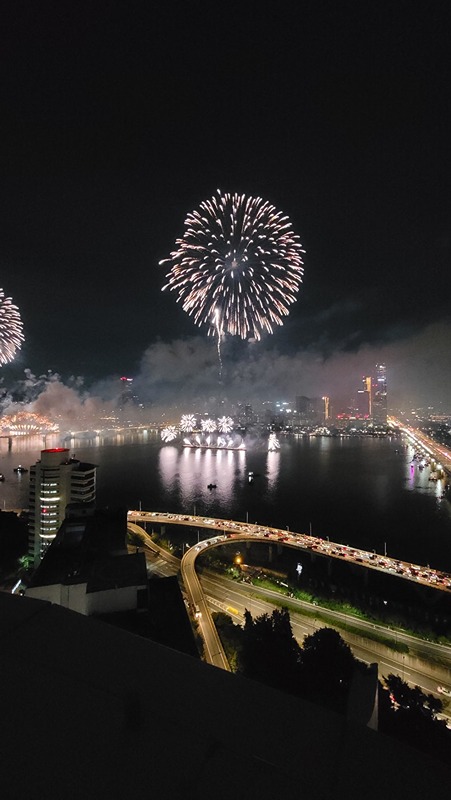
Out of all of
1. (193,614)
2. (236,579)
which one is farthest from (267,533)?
(193,614)

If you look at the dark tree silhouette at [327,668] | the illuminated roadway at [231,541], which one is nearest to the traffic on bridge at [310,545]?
the illuminated roadway at [231,541]

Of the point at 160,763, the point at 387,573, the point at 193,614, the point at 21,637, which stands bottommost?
the point at 387,573

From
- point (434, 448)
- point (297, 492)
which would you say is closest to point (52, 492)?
point (297, 492)

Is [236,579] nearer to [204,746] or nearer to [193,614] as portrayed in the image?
[193,614]

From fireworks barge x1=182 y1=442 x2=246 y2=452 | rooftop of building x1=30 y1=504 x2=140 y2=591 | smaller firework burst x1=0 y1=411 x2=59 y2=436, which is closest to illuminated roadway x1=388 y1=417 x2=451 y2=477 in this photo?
fireworks barge x1=182 y1=442 x2=246 y2=452

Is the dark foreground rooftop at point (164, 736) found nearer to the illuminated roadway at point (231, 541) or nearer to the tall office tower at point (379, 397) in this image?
the illuminated roadway at point (231, 541)

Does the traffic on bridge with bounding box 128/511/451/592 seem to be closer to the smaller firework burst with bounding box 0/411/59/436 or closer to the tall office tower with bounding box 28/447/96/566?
the tall office tower with bounding box 28/447/96/566

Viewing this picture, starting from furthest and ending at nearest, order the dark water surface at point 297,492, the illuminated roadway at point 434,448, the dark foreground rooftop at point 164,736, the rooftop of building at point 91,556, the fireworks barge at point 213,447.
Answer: the fireworks barge at point 213,447, the illuminated roadway at point 434,448, the dark water surface at point 297,492, the rooftop of building at point 91,556, the dark foreground rooftop at point 164,736
